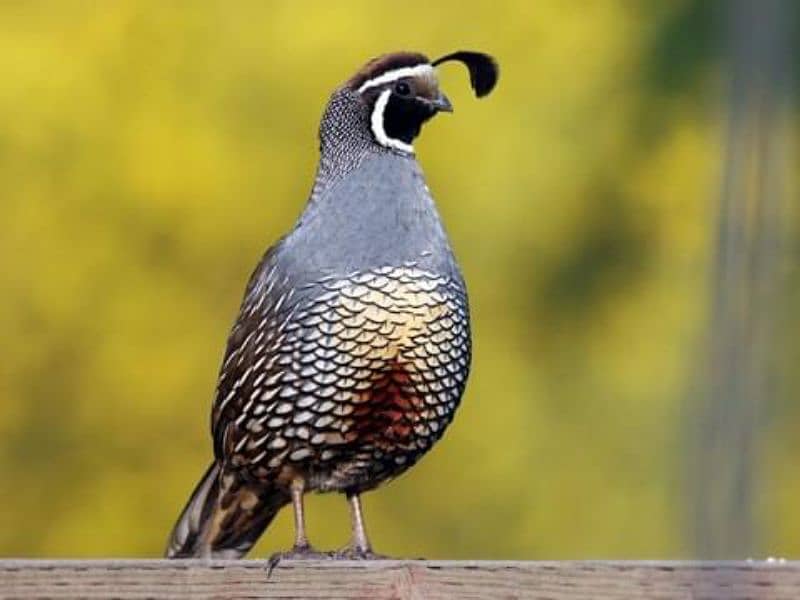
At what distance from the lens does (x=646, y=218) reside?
652cm

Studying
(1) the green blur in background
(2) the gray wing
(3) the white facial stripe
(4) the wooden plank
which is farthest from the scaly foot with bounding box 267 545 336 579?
(1) the green blur in background

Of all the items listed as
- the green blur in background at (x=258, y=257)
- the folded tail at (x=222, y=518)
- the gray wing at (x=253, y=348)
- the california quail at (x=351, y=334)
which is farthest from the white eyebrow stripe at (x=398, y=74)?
the green blur in background at (x=258, y=257)

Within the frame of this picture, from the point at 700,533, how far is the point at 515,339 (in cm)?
514

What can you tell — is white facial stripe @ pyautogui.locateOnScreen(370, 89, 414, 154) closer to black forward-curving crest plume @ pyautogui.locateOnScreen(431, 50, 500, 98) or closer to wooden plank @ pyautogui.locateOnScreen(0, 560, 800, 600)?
black forward-curving crest plume @ pyautogui.locateOnScreen(431, 50, 500, 98)

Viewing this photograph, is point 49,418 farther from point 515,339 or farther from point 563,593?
point 563,593

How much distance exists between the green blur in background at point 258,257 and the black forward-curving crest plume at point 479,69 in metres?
2.56

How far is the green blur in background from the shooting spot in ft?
19.0

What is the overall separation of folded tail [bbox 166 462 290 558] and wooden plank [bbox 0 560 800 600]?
997 mm

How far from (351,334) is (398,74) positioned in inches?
15.2

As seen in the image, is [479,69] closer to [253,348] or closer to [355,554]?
[253,348]

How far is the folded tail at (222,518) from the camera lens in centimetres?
308

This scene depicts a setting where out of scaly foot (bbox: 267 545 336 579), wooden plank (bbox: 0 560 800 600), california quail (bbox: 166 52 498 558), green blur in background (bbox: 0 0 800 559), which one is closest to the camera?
wooden plank (bbox: 0 560 800 600)

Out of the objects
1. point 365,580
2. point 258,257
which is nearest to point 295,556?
point 365,580

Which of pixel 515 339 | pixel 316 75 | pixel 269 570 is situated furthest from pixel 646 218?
pixel 269 570
